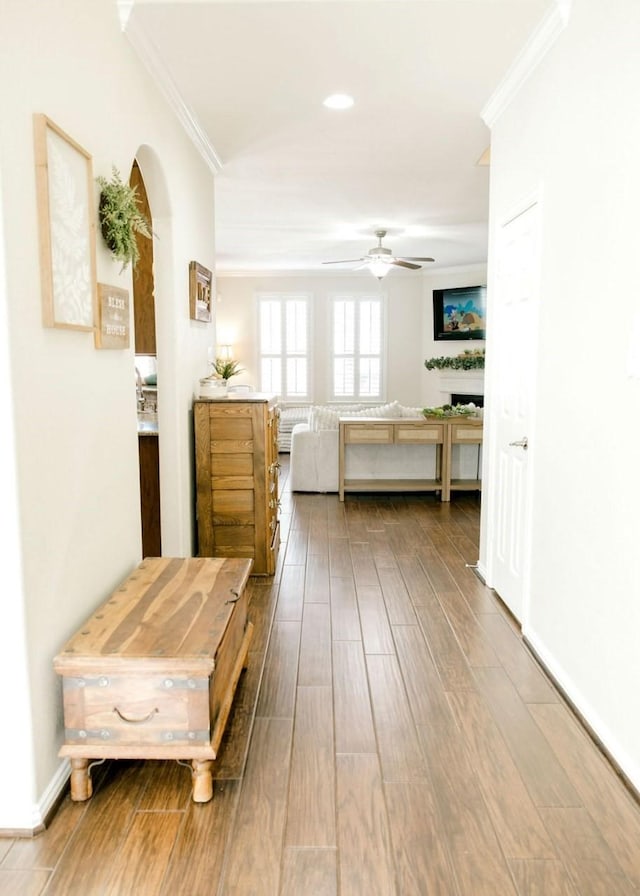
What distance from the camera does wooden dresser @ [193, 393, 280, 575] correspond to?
3.99m

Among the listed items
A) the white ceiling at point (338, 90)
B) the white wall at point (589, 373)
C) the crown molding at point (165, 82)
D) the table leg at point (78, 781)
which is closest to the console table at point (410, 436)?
the white ceiling at point (338, 90)

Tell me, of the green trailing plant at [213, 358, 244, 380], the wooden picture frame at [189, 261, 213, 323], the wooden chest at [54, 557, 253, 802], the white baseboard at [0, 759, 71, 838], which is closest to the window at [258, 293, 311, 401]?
the wooden picture frame at [189, 261, 213, 323]

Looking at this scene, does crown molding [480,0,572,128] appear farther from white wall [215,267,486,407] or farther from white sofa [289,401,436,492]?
white wall [215,267,486,407]

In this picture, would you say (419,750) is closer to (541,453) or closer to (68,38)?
(541,453)

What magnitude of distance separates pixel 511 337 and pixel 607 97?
140 centimetres

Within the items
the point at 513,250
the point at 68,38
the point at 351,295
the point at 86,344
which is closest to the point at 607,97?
the point at 513,250

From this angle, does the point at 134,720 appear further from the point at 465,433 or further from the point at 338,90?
the point at 465,433

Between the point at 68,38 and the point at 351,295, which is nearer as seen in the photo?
the point at 68,38

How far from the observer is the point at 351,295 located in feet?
34.7

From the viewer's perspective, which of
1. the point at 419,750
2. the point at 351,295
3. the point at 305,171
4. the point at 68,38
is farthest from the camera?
the point at 351,295

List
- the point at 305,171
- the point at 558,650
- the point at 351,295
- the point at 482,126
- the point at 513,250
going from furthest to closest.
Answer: the point at 351,295 → the point at 305,171 → the point at 482,126 → the point at 513,250 → the point at 558,650

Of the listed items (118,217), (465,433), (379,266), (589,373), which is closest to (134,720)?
(118,217)

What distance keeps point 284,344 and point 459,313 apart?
2764 millimetres

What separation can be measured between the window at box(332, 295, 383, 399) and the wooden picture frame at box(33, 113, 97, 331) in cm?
842
